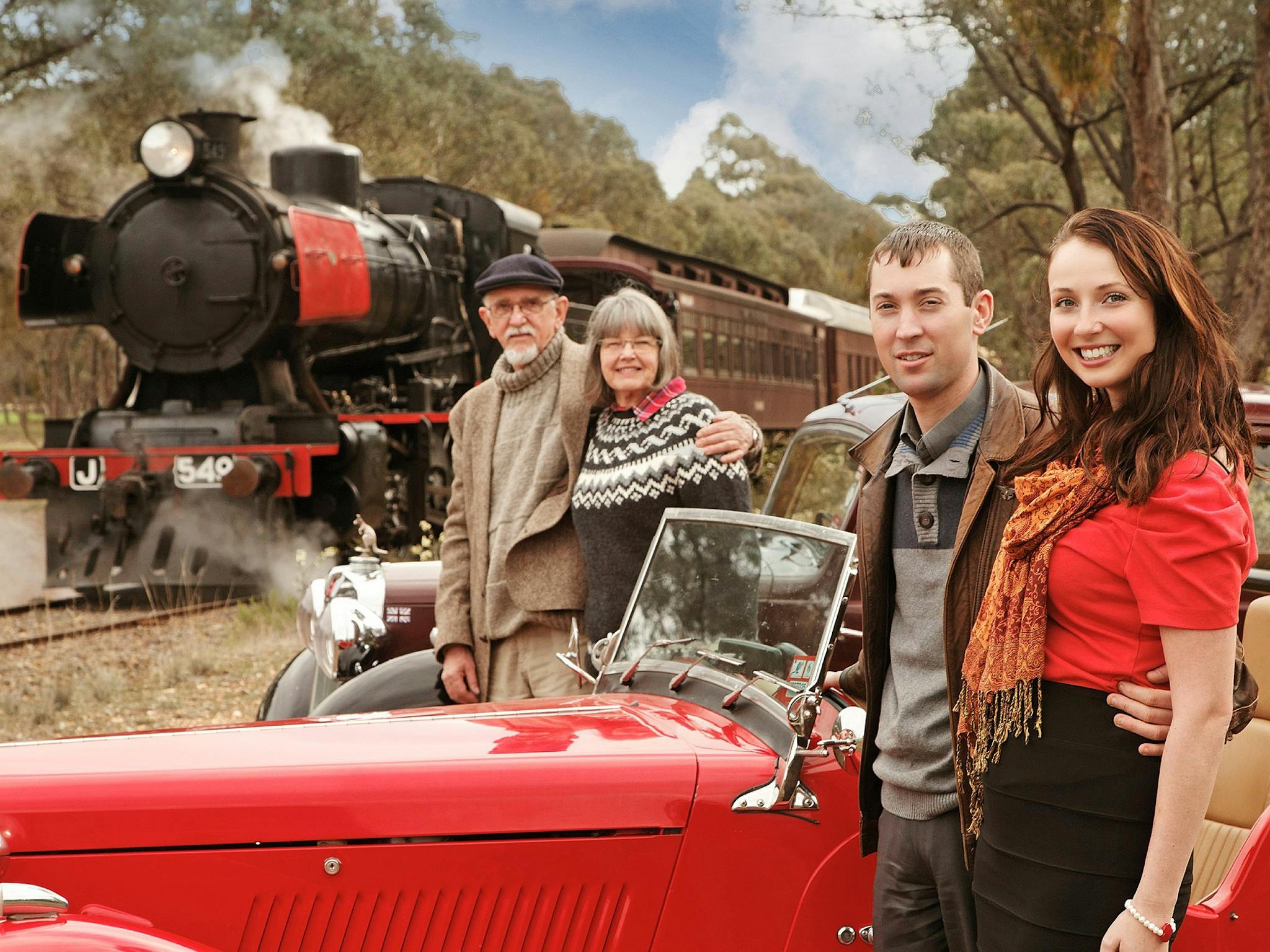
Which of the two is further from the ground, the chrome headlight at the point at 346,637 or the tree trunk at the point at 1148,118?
the tree trunk at the point at 1148,118

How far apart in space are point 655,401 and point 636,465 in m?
0.18

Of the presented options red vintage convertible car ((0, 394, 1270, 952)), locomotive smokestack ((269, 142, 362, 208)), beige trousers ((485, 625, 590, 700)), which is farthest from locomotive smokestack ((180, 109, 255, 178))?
red vintage convertible car ((0, 394, 1270, 952))

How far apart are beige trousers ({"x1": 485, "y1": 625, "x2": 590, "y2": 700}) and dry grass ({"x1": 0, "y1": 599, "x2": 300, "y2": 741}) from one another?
9.09 ft

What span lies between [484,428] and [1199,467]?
8.01ft

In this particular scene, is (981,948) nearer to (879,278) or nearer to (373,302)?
(879,278)

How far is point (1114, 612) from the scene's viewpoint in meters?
1.80

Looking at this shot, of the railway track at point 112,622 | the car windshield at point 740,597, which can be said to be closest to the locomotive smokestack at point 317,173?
the railway track at point 112,622

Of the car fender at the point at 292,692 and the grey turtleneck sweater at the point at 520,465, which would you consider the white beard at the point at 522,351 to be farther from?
the car fender at the point at 292,692

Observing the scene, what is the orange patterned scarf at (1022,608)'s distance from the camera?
184 cm

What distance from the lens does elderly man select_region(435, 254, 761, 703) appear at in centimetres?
359

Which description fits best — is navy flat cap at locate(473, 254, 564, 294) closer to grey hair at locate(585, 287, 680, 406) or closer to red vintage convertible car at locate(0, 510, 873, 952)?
grey hair at locate(585, 287, 680, 406)

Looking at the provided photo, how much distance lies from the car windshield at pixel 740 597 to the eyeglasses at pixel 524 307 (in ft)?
4.00

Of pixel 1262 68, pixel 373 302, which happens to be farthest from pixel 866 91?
pixel 373 302

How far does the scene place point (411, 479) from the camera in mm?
12000
